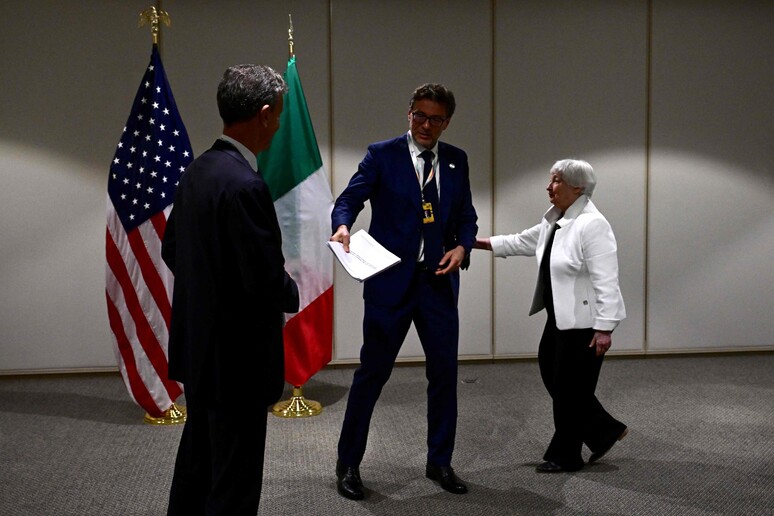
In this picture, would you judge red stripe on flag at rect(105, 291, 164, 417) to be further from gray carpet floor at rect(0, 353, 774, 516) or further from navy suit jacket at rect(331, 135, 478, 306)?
navy suit jacket at rect(331, 135, 478, 306)

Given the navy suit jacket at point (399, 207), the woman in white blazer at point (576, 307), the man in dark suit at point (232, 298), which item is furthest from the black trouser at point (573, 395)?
the man in dark suit at point (232, 298)

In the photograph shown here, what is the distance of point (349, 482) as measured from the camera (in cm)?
343

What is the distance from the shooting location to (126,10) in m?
5.29

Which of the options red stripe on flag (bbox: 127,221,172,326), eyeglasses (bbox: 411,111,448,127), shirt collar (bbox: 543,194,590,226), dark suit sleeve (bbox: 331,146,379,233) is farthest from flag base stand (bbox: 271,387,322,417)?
eyeglasses (bbox: 411,111,448,127)

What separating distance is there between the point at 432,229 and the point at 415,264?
158 mm

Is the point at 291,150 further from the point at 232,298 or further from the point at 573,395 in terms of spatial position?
the point at 232,298

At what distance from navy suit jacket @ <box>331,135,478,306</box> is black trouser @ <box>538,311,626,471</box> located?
21.8 inches

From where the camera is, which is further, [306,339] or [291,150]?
[306,339]

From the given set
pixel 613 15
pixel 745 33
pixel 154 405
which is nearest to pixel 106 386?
pixel 154 405

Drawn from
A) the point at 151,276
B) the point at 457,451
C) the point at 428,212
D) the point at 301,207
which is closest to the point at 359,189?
the point at 428,212

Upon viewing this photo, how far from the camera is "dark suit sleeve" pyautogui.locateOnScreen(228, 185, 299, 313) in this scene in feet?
7.22

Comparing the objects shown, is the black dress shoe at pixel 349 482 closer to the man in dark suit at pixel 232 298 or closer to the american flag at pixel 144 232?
the man in dark suit at pixel 232 298

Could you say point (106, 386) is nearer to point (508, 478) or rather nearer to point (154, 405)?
point (154, 405)

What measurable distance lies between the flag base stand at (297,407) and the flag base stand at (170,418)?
0.51 meters
